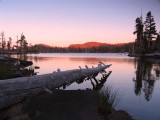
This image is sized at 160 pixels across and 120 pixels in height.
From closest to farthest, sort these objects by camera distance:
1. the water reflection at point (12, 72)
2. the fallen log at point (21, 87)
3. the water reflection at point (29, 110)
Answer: the fallen log at point (21, 87) < the water reflection at point (29, 110) < the water reflection at point (12, 72)

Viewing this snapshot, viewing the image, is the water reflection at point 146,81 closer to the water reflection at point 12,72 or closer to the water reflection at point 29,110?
the water reflection at point 29,110

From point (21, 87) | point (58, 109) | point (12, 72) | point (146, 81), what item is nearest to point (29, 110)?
point (58, 109)

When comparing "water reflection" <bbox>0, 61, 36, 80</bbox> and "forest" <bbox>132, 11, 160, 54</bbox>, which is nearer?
"water reflection" <bbox>0, 61, 36, 80</bbox>

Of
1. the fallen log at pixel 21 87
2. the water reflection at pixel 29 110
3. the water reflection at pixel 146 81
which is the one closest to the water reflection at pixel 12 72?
the water reflection at pixel 29 110

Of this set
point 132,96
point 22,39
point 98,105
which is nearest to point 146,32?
point 132,96

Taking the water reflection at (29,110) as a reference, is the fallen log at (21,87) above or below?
above

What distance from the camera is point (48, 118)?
5363mm

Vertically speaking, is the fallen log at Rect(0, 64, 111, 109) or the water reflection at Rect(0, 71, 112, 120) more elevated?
the fallen log at Rect(0, 64, 111, 109)

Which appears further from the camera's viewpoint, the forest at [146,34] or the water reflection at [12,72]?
the forest at [146,34]

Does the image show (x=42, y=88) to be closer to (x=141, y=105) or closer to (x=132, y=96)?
(x=141, y=105)

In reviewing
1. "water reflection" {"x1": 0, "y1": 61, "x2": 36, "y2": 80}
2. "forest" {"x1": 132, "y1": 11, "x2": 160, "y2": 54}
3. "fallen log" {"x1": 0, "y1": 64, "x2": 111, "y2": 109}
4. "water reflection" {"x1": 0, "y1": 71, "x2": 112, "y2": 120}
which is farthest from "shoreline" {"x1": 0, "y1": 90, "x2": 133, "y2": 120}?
"forest" {"x1": 132, "y1": 11, "x2": 160, "y2": 54}

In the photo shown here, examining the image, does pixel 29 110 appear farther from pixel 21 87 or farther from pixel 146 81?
pixel 146 81

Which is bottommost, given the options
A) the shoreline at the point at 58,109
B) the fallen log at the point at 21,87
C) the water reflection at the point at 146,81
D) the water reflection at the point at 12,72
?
the water reflection at the point at 146,81

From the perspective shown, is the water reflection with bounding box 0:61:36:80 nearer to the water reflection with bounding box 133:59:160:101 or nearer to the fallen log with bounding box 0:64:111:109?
the fallen log with bounding box 0:64:111:109
